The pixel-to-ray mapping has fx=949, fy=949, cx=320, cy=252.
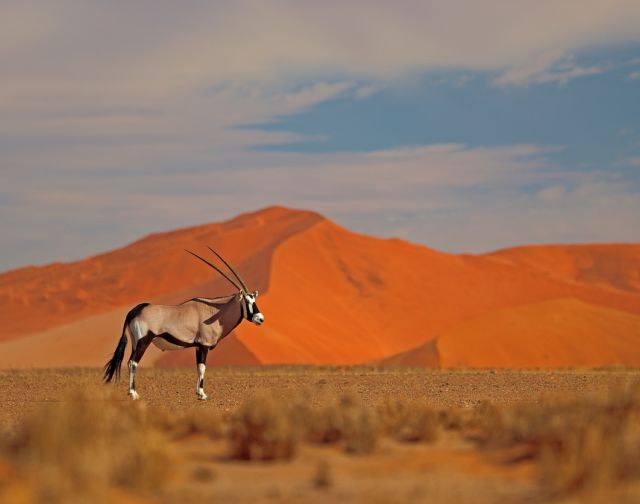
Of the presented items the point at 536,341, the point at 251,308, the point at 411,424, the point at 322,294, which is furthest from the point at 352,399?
the point at 322,294

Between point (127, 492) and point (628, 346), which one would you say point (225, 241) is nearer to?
point (628, 346)

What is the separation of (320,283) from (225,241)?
2300 cm

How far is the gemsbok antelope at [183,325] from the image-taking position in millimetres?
18266

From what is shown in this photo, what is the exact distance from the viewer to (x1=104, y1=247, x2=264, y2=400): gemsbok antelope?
18266 mm

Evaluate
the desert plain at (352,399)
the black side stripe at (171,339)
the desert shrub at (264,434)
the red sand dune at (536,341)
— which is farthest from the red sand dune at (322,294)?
the desert shrub at (264,434)

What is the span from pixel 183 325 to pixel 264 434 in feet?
31.0

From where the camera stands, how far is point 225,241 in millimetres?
93000

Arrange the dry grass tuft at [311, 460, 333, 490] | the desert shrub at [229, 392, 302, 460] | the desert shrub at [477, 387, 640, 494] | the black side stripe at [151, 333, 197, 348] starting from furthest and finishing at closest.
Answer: the black side stripe at [151, 333, 197, 348], the desert shrub at [229, 392, 302, 460], the dry grass tuft at [311, 460, 333, 490], the desert shrub at [477, 387, 640, 494]

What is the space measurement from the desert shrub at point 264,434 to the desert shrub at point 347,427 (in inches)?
12.7

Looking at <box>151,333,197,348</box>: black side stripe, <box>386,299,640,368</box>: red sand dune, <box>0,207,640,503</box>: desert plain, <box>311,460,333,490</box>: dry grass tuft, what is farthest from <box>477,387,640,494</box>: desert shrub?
<box>386,299,640,368</box>: red sand dune

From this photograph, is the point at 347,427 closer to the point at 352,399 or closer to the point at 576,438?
the point at 352,399

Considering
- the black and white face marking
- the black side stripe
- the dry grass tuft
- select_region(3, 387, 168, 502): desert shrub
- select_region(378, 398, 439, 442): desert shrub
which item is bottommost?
the dry grass tuft

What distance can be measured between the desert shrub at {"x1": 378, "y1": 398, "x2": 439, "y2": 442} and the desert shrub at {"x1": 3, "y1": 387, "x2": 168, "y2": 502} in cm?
322

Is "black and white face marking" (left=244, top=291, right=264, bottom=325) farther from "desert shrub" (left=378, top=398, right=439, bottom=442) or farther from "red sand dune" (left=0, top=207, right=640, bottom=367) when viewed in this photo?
"red sand dune" (left=0, top=207, right=640, bottom=367)
